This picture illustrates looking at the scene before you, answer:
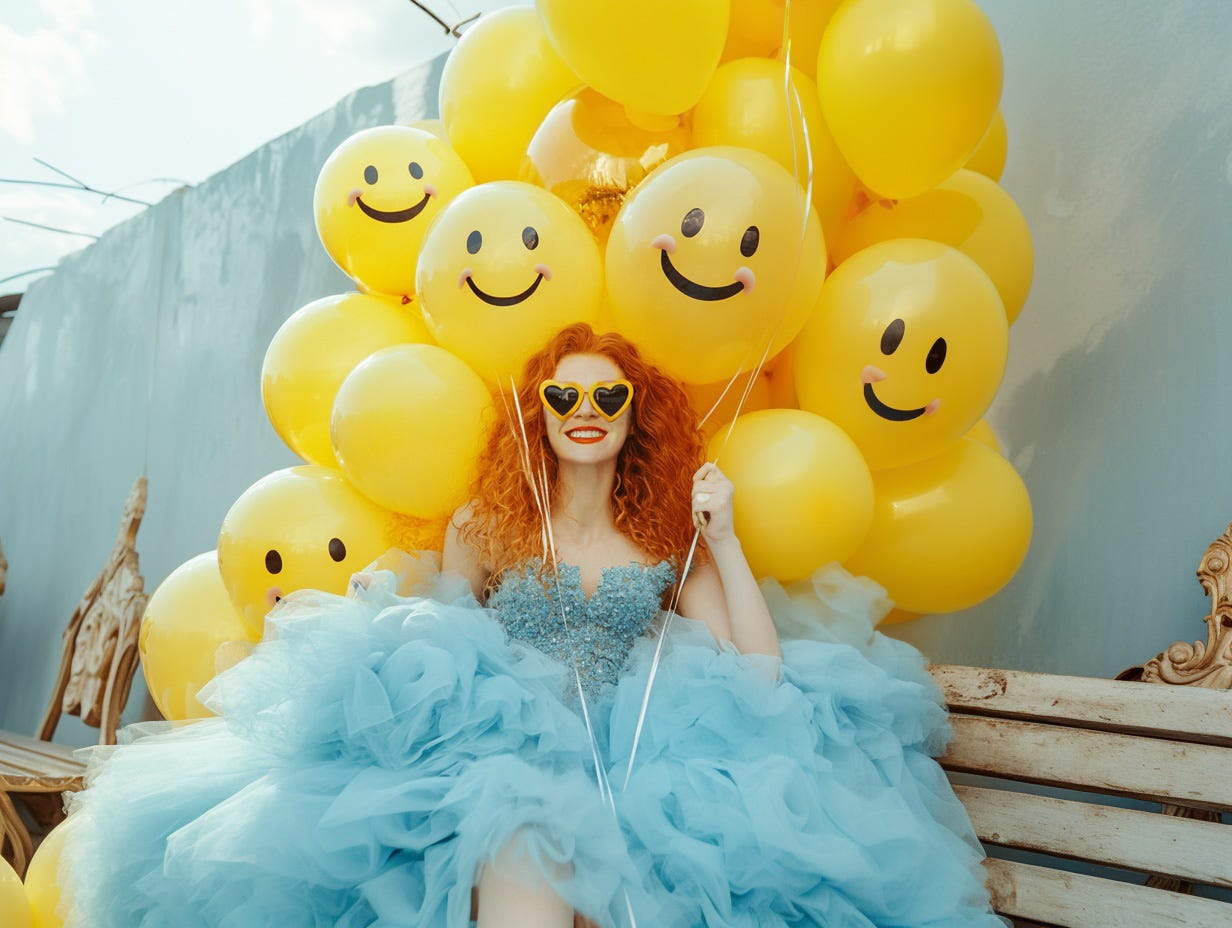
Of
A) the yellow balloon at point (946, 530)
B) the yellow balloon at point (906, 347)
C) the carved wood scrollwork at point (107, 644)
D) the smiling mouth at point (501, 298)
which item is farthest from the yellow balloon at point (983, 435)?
the carved wood scrollwork at point (107, 644)

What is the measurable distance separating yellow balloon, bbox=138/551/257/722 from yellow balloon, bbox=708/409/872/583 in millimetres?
1104

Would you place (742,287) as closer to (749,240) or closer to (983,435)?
(749,240)

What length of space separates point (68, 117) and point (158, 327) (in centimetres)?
107

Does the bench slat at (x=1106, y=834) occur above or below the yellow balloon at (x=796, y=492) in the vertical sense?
below

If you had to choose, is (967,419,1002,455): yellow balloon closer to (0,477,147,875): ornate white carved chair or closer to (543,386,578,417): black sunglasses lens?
(543,386,578,417): black sunglasses lens

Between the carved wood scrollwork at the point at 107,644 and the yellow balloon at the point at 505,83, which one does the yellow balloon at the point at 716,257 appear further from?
the carved wood scrollwork at the point at 107,644

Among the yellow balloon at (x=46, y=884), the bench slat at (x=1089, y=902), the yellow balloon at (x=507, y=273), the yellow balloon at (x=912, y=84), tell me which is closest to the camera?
the bench slat at (x=1089, y=902)

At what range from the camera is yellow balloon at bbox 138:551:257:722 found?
2320 mm

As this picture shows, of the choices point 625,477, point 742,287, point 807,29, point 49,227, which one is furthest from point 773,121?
A: point 49,227

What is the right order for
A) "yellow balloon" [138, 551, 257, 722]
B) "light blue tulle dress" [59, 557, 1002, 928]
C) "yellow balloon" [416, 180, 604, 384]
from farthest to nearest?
1. "yellow balloon" [138, 551, 257, 722]
2. "yellow balloon" [416, 180, 604, 384]
3. "light blue tulle dress" [59, 557, 1002, 928]

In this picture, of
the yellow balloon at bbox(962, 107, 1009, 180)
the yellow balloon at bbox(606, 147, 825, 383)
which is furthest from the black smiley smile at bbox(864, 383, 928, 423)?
Answer: the yellow balloon at bbox(962, 107, 1009, 180)

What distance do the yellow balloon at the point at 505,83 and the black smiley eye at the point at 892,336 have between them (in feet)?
2.58

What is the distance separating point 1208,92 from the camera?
2.25m

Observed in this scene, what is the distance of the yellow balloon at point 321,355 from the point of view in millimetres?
2150
